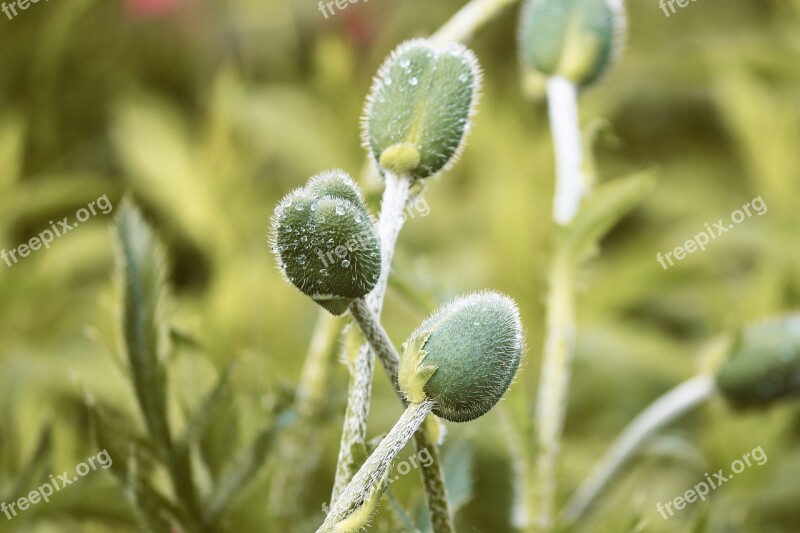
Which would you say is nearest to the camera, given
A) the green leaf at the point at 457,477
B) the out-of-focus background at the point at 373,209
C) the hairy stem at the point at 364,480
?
the hairy stem at the point at 364,480

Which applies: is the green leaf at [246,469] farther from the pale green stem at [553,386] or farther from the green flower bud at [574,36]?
the green flower bud at [574,36]

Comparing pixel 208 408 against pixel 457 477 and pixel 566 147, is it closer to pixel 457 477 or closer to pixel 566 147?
pixel 457 477

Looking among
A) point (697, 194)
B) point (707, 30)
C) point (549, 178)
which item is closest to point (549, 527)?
point (549, 178)

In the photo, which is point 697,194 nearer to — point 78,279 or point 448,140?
point 78,279

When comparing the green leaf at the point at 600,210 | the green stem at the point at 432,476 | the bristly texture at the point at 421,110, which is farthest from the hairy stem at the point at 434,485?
the green leaf at the point at 600,210

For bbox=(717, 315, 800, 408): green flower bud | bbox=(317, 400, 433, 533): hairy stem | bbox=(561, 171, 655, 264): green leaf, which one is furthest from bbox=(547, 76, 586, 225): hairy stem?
bbox=(317, 400, 433, 533): hairy stem
